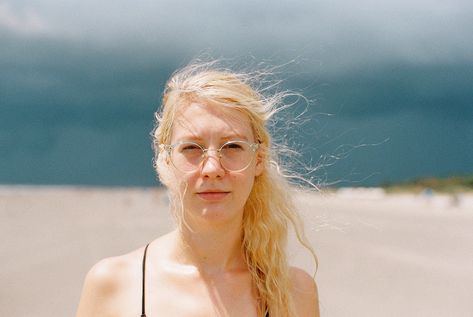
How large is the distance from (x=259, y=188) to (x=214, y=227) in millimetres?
278

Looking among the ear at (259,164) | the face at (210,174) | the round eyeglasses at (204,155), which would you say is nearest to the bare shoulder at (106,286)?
the face at (210,174)

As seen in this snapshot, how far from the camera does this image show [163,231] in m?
19.1

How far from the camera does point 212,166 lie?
2541 millimetres

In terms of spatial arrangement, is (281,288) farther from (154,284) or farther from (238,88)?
(238,88)

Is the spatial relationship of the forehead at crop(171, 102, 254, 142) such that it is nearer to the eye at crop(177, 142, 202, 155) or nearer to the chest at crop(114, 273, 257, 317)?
the eye at crop(177, 142, 202, 155)

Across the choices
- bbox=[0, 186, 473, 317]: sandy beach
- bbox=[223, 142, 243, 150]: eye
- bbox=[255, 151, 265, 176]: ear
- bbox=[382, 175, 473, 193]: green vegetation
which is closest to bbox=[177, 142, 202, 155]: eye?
bbox=[223, 142, 243, 150]: eye

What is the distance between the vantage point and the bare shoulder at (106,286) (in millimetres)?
2699

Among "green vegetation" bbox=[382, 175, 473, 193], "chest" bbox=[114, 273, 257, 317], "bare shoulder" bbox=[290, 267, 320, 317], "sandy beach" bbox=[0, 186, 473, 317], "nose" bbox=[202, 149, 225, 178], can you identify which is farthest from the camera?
"green vegetation" bbox=[382, 175, 473, 193]

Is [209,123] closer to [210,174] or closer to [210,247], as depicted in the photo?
[210,174]

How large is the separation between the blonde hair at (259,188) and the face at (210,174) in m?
0.05

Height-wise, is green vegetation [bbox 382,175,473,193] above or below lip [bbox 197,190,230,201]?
above

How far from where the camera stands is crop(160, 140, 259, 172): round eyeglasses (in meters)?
2.59

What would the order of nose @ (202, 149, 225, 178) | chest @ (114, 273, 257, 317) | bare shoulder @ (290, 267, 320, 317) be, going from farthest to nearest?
1. bare shoulder @ (290, 267, 320, 317)
2. chest @ (114, 273, 257, 317)
3. nose @ (202, 149, 225, 178)

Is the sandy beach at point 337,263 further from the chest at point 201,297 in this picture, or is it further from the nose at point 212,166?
the nose at point 212,166
